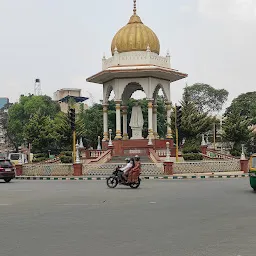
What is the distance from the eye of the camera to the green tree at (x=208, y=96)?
80.2 m

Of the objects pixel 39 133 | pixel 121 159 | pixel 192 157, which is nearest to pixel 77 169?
pixel 121 159

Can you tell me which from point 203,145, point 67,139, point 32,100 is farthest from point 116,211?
point 32,100

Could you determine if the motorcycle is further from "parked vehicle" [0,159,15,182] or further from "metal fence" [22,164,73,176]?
"metal fence" [22,164,73,176]

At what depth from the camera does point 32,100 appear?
67625mm

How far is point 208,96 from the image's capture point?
81125mm

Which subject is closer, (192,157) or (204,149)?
(192,157)

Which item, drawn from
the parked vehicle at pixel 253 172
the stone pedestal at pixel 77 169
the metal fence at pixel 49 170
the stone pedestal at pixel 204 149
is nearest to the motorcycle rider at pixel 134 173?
the parked vehicle at pixel 253 172

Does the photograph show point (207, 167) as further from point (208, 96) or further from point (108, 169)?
point (208, 96)

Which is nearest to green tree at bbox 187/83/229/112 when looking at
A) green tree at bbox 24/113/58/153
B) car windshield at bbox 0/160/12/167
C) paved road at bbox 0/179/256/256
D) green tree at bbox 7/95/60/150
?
green tree at bbox 7/95/60/150

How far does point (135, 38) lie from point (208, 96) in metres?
45.5

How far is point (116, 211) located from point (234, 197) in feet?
15.9

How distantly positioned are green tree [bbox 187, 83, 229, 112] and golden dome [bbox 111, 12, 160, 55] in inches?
1645

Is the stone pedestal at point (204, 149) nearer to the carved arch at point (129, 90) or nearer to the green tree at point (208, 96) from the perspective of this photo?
the carved arch at point (129, 90)

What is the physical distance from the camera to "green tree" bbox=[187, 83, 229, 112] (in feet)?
263
